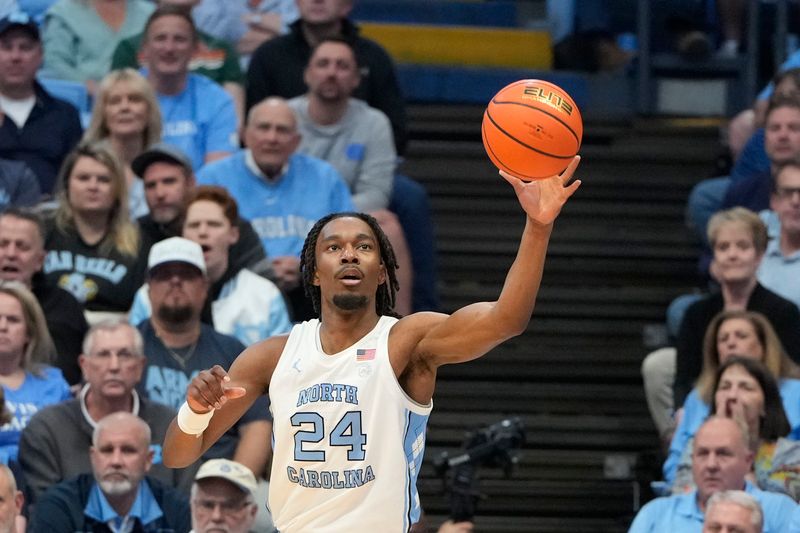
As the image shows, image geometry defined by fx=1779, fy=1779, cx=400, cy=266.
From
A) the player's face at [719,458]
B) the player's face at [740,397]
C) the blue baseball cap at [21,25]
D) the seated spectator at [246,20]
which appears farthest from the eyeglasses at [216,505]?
the seated spectator at [246,20]

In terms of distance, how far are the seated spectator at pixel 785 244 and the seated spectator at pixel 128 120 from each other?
3726mm

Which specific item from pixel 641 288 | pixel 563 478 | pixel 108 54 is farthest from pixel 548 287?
pixel 108 54

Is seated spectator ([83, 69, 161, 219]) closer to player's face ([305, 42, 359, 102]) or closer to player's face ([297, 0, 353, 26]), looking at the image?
player's face ([305, 42, 359, 102])

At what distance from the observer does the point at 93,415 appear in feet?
28.8

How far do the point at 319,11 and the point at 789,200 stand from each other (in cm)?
358

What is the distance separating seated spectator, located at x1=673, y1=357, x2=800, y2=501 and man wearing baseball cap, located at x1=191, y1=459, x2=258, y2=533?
7.65 ft

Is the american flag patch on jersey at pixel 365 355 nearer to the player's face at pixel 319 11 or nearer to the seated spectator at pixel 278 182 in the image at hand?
the seated spectator at pixel 278 182

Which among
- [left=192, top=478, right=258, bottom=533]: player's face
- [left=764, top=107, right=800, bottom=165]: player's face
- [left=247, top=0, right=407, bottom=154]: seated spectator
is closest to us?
[left=192, top=478, right=258, bottom=533]: player's face

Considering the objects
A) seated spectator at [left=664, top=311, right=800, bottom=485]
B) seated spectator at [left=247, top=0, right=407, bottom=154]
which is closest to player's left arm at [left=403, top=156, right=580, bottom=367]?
seated spectator at [left=664, top=311, right=800, bottom=485]

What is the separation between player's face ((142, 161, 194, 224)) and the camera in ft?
33.6

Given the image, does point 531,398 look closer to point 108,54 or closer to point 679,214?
point 679,214

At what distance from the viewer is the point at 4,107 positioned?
1120cm

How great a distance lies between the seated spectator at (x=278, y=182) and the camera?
10.6 m

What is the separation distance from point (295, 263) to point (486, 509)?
6.01ft
